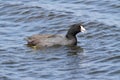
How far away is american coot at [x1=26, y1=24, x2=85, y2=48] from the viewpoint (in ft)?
56.6

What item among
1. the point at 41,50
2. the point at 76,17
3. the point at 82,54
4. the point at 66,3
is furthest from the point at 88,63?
the point at 66,3

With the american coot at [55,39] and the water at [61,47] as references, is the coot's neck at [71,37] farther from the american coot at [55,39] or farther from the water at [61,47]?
the water at [61,47]

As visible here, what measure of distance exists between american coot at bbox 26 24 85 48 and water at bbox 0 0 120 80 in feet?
0.76

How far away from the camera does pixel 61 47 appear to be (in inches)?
682

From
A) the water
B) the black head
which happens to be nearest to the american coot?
the black head

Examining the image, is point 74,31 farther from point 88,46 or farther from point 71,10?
point 71,10

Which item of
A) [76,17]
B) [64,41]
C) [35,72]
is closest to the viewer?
[35,72]

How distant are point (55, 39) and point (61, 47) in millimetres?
303

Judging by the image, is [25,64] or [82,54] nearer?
[25,64]

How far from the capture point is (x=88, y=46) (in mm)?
17016

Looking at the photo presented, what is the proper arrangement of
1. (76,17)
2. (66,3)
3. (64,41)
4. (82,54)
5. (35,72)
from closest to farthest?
1. (35,72)
2. (82,54)
3. (64,41)
4. (76,17)
5. (66,3)

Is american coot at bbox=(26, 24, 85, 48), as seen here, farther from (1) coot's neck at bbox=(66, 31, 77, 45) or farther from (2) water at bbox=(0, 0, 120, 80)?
(2) water at bbox=(0, 0, 120, 80)

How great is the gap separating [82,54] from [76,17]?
3.47 metres

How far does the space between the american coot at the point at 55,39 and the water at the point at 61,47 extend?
9.2 inches
